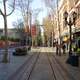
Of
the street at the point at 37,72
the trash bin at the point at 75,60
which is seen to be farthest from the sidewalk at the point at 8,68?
the trash bin at the point at 75,60

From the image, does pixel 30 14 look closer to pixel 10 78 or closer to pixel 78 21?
pixel 78 21

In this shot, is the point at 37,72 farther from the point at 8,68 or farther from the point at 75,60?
the point at 75,60

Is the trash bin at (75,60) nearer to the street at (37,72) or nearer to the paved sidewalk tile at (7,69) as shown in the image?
the street at (37,72)

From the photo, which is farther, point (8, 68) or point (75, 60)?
point (75, 60)

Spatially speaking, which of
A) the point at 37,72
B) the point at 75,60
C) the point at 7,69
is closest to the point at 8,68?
the point at 7,69

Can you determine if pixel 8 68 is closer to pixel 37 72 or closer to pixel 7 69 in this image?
pixel 7 69

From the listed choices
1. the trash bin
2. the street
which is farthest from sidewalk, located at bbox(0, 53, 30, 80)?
the trash bin

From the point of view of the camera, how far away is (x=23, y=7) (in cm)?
5894

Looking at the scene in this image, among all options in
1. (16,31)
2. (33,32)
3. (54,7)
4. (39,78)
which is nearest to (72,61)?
(39,78)

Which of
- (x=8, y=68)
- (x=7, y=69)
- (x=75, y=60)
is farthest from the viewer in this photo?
(x=75, y=60)

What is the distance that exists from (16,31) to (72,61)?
393 feet

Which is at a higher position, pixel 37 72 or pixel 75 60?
pixel 75 60

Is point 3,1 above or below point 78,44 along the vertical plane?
above

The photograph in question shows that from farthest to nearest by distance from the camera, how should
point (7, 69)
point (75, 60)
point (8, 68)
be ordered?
point (75, 60) → point (8, 68) → point (7, 69)
